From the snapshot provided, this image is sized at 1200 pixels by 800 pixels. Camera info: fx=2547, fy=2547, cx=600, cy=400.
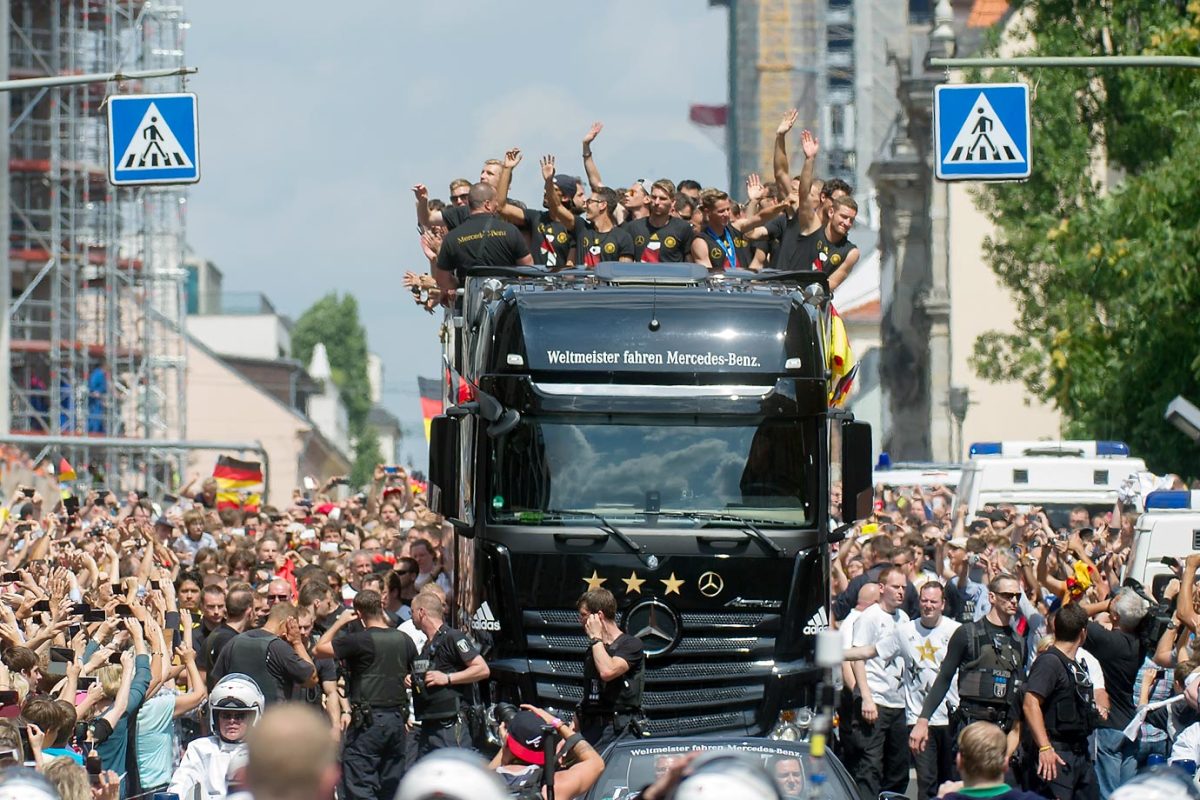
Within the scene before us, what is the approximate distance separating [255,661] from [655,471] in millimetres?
2542

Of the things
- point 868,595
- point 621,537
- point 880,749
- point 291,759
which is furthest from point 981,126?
point 291,759

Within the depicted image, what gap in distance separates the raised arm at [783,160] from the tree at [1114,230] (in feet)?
28.3

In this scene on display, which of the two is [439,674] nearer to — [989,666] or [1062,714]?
[989,666]

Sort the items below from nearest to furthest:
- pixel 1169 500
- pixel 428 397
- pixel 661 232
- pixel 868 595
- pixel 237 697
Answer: pixel 237 697, pixel 868 595, pixel 661 232, pixel 1169 500, pixel 428 397

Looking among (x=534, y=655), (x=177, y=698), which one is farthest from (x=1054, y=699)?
(x=177, y=698)

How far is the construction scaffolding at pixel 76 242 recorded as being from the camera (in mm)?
57688

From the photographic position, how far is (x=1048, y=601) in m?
19.1

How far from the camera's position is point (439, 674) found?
14328 millimetres

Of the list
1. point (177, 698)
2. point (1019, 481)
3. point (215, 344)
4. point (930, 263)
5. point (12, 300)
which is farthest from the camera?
point (215, 344)

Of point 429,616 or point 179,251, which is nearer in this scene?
point 429,616

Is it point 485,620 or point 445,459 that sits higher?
point 445,459

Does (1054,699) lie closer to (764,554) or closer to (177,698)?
(764,554)

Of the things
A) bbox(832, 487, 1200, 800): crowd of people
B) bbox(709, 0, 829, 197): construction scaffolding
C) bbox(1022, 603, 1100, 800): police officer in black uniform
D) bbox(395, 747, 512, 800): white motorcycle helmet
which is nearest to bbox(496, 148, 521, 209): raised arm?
bbox(832, 487, 1200, 800): crowd of people

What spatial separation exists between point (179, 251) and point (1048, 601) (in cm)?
5017
